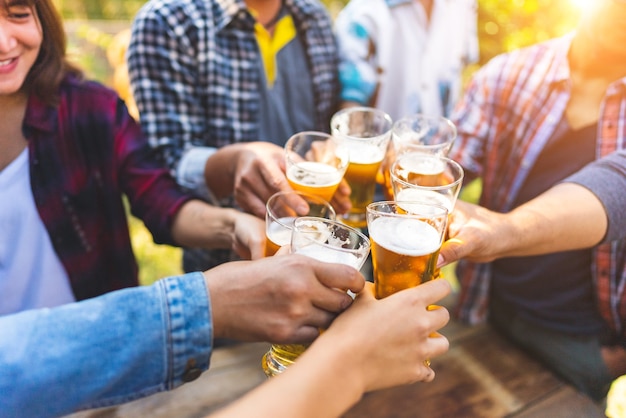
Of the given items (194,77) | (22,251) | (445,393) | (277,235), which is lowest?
(445,393)

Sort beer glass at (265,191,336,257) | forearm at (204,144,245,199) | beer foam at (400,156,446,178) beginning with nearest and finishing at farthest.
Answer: beer glass at (265,191,336,257)
beer foam at (400,156,446,178)
forearm at (204,144,245,199)

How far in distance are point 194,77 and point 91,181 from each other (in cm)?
73

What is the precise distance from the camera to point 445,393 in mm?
1988

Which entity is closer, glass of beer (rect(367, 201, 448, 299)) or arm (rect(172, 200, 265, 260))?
glass of beer (rect(367, 201, 448, 299))

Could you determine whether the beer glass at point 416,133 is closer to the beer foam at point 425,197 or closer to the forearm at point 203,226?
the beer foam at point 425,197

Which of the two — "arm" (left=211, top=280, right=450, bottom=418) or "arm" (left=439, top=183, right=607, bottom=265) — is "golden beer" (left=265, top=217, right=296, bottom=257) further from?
"arm" (left=439, top=183, right=607, bottom=265)

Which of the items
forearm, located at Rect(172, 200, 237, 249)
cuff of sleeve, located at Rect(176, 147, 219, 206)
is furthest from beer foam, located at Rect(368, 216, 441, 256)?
cuff of sleeve, located at Rect(176, 147, 219, 206)

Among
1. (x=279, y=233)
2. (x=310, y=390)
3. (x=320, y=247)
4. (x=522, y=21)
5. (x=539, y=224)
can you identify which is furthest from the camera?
(x=522, y=21)

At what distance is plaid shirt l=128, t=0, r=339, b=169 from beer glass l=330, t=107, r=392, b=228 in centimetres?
69

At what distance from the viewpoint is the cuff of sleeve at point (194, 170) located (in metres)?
2.22

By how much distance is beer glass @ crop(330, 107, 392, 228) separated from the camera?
175cm

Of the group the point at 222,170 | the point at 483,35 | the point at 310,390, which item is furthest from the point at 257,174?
the point at 483,35

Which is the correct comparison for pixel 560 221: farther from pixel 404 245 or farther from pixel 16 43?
pixel 16 43

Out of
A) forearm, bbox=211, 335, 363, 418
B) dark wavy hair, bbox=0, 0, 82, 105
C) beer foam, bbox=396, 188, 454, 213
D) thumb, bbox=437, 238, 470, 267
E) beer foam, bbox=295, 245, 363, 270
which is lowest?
forearm, bbox=211, 335, 363, 418
